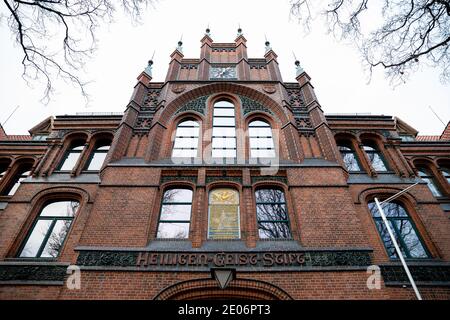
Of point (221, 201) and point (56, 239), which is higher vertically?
point (221, 201)

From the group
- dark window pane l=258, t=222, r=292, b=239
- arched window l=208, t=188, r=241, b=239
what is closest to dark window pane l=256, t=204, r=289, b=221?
dark window pane l=258, t=222, r=292, b=239

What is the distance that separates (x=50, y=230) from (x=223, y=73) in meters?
9.94

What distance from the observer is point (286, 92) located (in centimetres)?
1277

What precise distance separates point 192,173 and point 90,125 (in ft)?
18.2

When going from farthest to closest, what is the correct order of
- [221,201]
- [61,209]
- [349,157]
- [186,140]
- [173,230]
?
[349,157]
[186,140]
[61,209]
[221,201]
[173,230]

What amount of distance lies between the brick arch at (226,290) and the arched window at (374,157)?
6.63m

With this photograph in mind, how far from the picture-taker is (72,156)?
36.4ft

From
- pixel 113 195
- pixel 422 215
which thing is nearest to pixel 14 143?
pixel 113 195

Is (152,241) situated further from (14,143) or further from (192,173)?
(14,143)

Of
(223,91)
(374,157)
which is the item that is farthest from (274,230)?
(223,91)

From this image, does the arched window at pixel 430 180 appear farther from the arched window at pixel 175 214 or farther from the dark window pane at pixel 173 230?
the dark window pane at pixel 173 230

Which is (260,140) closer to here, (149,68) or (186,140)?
(186,140)

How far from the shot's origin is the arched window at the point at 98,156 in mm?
10719

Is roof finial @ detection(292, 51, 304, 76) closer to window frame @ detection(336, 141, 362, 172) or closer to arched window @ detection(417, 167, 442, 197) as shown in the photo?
window frame @ detection(336, 141, 362, 172)
